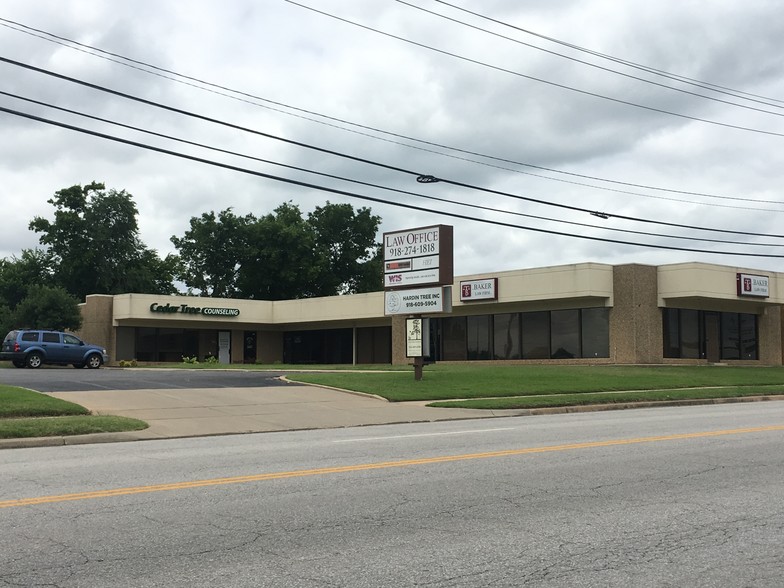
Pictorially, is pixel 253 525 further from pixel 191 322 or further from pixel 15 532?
pixel 191 322

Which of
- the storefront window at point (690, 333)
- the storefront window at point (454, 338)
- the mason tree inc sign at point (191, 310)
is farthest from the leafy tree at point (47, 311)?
the storefront window at point (690, 333)

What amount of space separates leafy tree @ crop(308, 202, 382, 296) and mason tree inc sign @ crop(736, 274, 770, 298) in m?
46.3

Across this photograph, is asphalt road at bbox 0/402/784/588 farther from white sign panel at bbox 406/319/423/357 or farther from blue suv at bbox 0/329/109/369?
blue suv at bbox 0/329/109/369

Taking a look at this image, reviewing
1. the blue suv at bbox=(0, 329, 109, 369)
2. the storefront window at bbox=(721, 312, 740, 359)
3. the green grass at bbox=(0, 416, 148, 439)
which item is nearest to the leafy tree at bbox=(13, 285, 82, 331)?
the blue suv at bbox=(0, 329, 109, 369)

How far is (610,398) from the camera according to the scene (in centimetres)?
2222

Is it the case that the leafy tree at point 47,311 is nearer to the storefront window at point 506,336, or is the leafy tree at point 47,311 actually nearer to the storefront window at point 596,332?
the storefront window at point 506,336

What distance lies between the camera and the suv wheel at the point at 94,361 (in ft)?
125

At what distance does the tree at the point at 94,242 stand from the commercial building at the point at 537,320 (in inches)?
733

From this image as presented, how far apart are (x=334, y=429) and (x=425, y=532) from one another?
9.58 metres

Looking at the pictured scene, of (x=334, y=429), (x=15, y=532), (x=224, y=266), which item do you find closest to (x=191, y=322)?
(x=224, y=266)

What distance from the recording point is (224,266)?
254 ft

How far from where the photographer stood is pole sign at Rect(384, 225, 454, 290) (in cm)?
2530

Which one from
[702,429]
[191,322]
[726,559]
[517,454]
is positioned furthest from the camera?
[191,322]

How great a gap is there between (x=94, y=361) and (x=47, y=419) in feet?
81.8
